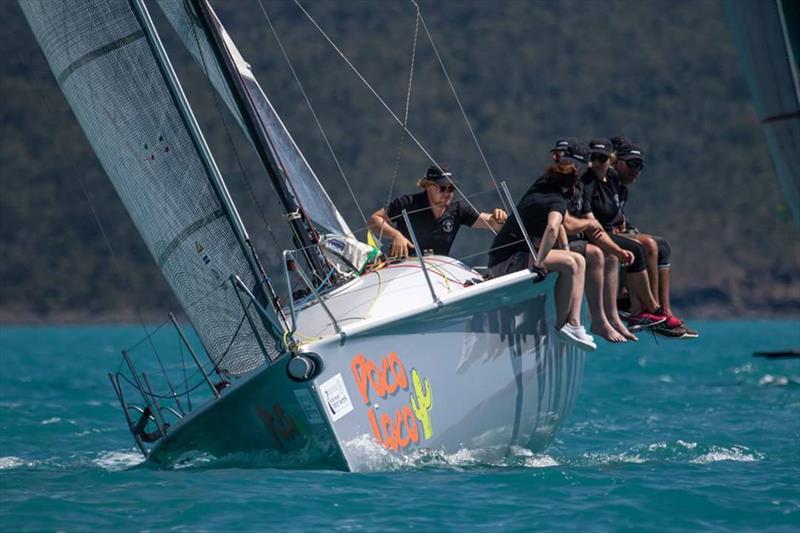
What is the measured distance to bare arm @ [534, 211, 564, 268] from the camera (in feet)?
26.9

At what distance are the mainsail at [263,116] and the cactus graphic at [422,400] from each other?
1343 mm

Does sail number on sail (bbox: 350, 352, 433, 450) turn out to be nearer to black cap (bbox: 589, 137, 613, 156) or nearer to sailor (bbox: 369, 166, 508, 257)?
sailor (bbox: 369, 166, 508, 257)

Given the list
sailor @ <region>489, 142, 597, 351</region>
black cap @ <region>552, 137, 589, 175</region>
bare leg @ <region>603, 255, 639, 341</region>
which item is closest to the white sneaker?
sailor @ <region>489, 142, 597, 351</region>

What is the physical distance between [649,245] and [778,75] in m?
1.61

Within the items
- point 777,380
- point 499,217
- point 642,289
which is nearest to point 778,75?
point 642,289

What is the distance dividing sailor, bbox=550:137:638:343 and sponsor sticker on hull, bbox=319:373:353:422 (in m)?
1.80

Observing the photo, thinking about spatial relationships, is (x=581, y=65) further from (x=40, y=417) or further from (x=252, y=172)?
(x=40, y=417)

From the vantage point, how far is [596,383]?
19.6 metres

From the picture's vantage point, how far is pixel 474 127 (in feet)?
189

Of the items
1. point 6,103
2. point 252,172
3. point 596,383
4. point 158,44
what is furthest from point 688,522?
point 6,103

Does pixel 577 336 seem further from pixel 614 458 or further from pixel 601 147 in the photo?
pixel 614 458

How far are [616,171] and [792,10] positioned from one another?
1.65 metres

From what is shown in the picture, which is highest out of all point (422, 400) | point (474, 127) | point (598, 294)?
point (474, 127)

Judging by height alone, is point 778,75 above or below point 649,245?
above
